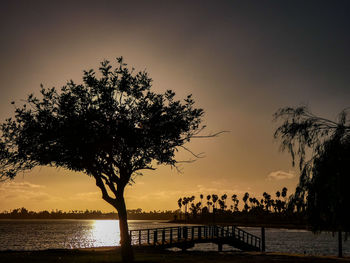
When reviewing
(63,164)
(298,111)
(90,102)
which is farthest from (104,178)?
(298,111)

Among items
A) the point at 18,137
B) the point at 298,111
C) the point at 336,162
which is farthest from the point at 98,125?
Answer: the point at 336,162

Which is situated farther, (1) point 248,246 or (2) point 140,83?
(1) point 248,246

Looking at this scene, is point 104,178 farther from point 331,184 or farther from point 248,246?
point 248,246

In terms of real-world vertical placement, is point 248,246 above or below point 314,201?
below

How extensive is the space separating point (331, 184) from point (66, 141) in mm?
15569

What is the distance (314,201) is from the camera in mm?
15625

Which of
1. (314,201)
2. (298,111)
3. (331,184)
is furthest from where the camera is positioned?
(298,111)

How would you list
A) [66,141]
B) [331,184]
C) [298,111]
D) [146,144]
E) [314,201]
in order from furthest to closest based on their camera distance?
1. [146,144]
2. [66,141]
3. [298,111]
4. [314,201]
5. [331,184]

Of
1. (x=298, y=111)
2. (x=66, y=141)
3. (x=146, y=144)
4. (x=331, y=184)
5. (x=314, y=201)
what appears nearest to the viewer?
(x=331, y=184)

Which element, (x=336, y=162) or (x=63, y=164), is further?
(x=63, y=164)

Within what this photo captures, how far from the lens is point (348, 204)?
48.2 feet

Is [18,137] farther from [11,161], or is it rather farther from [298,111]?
[298,111]

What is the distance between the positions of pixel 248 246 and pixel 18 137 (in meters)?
30.4

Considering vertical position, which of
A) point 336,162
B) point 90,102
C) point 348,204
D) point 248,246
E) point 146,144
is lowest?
point 248,246
